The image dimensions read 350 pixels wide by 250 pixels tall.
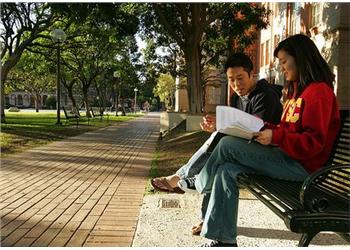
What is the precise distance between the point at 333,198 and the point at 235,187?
2.14ft

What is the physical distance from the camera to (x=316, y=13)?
21500 mm

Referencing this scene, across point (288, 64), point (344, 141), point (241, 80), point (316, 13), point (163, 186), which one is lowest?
point (163, 186)

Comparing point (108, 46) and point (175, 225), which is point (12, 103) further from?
point (175, 225)

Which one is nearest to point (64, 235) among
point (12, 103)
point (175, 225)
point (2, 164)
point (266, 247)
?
point (175, 225)

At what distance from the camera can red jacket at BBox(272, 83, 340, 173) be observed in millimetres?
3355

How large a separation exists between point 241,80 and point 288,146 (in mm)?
1131

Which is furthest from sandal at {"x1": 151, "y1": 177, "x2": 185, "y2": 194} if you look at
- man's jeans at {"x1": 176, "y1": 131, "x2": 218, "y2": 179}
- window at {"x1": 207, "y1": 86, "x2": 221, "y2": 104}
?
window at {"x1": 207, "y1": 86, "x2": 221, "y2": 104}

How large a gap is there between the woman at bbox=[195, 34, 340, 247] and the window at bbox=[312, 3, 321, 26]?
18.1m

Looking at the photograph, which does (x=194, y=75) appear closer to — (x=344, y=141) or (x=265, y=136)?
(x=344, y=141)

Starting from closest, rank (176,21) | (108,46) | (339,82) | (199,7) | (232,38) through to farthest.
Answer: (339,82) < (199,7) < (176,21) < (232,38) < (108,46)

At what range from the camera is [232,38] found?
2328 cm

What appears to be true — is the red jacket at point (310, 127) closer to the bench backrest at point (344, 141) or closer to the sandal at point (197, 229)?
the bench backrest at point (344, 141)

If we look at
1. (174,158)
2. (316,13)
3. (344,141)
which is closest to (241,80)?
(344,141)

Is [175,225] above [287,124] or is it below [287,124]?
below
